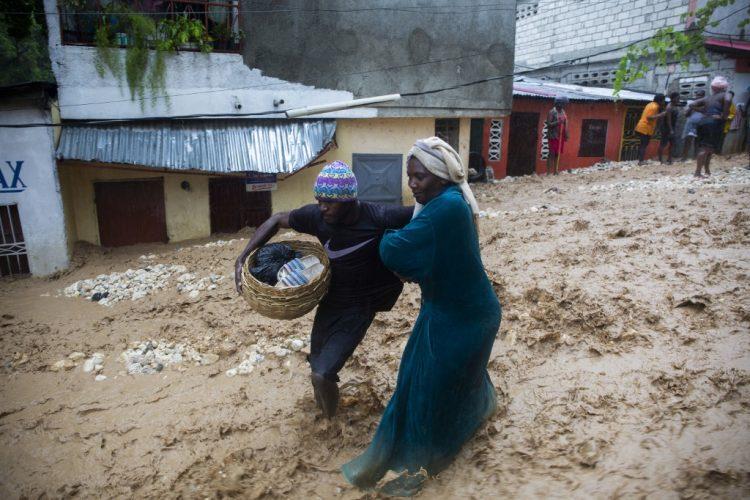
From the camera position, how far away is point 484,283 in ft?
8.41

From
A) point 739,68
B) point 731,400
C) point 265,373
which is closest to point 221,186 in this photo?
point 265,373

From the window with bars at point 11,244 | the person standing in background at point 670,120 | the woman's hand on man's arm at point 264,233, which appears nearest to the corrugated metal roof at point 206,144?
the window with bars at point 11,244

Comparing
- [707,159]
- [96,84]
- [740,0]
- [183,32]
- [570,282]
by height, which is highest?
[740,0]

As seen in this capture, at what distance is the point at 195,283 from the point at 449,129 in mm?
7771

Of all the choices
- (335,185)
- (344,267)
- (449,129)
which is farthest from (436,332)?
(449,129)

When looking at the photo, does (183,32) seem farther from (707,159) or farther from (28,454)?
(707,159)

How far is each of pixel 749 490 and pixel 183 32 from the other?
935 centimetres

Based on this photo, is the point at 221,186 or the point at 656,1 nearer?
the point at 221,186

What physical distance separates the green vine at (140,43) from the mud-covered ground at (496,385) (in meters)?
4.05

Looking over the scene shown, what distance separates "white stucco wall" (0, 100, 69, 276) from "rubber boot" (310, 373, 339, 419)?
712 centimetres

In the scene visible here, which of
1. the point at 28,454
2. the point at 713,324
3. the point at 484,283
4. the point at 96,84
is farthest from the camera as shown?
the point at 96,84

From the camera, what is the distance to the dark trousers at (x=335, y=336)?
9.96 ft

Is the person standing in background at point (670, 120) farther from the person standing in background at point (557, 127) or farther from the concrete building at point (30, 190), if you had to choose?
the concrete building at point (30, 190)

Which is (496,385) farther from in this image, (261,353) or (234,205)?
(234,205)
